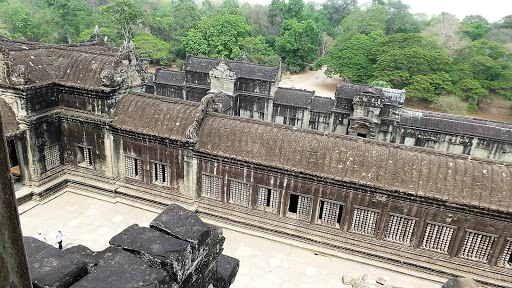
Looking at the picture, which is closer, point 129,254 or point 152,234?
→ point 129,254

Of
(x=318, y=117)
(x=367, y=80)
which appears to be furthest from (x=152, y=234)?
(x=367, y=80)

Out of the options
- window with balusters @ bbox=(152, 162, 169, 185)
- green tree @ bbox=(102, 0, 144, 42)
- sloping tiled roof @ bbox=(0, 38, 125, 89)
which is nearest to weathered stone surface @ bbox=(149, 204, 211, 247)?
window with balusters @ bbox=(152, 162, 169, 185)

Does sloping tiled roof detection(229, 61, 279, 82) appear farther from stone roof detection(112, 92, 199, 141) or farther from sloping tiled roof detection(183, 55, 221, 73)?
stone roof detection(112, 92, 199, 141)

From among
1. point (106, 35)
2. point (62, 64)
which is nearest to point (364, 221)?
point (62, 64)

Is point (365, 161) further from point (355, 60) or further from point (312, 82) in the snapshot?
point (312, 82)

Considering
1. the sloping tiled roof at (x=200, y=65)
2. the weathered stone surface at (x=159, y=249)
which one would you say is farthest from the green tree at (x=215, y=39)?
the weathered stone surface at (x=159, y=249)

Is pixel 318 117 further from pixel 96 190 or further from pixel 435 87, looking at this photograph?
pixel 435 87

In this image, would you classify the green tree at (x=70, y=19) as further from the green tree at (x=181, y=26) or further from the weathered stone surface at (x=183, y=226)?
the weathered stone surface at (x=183, y=226)
